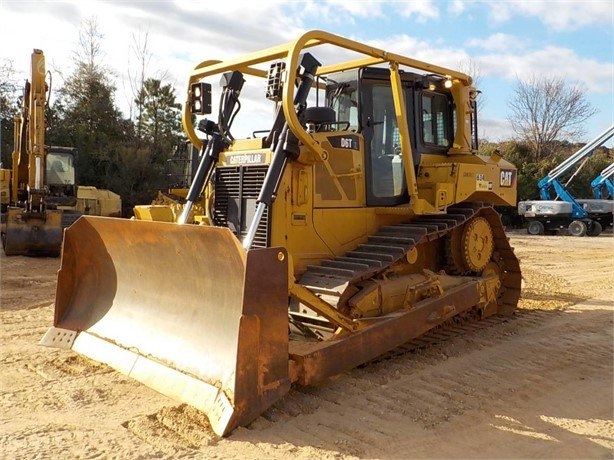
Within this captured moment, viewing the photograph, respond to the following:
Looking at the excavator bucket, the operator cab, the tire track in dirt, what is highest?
the operator cab

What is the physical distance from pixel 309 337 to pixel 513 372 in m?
1.87

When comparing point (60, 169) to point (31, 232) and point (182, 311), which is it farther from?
point (182, 311)

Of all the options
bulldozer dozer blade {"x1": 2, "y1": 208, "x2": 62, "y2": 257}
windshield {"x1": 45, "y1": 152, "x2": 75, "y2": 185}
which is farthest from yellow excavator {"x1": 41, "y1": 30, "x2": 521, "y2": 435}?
windshield {"x1": 45, "y1": 152, "x2": 75, "y2": 185}

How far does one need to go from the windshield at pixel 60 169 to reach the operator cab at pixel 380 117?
1192 cm

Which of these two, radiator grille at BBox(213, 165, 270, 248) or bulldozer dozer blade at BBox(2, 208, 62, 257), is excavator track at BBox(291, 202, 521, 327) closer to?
radiator grille at BBox(213, 165, 270, 248)

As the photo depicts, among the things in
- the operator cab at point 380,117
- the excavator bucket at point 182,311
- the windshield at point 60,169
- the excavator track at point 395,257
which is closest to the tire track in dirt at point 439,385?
the excavator bucket at point 182,311

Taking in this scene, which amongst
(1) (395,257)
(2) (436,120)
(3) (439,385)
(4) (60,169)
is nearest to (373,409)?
(3) (439,385)

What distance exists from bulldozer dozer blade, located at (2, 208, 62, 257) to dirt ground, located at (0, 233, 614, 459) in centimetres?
615

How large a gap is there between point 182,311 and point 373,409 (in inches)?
65.7

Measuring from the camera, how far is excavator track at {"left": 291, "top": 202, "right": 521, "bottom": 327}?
473 centimetres

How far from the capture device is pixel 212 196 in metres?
5.62

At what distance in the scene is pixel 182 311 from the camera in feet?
15.0

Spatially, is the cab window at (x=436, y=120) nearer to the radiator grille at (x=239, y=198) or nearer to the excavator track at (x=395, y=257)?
the excavator track at (x=395, y=257)

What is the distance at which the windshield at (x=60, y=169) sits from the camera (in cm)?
1566
